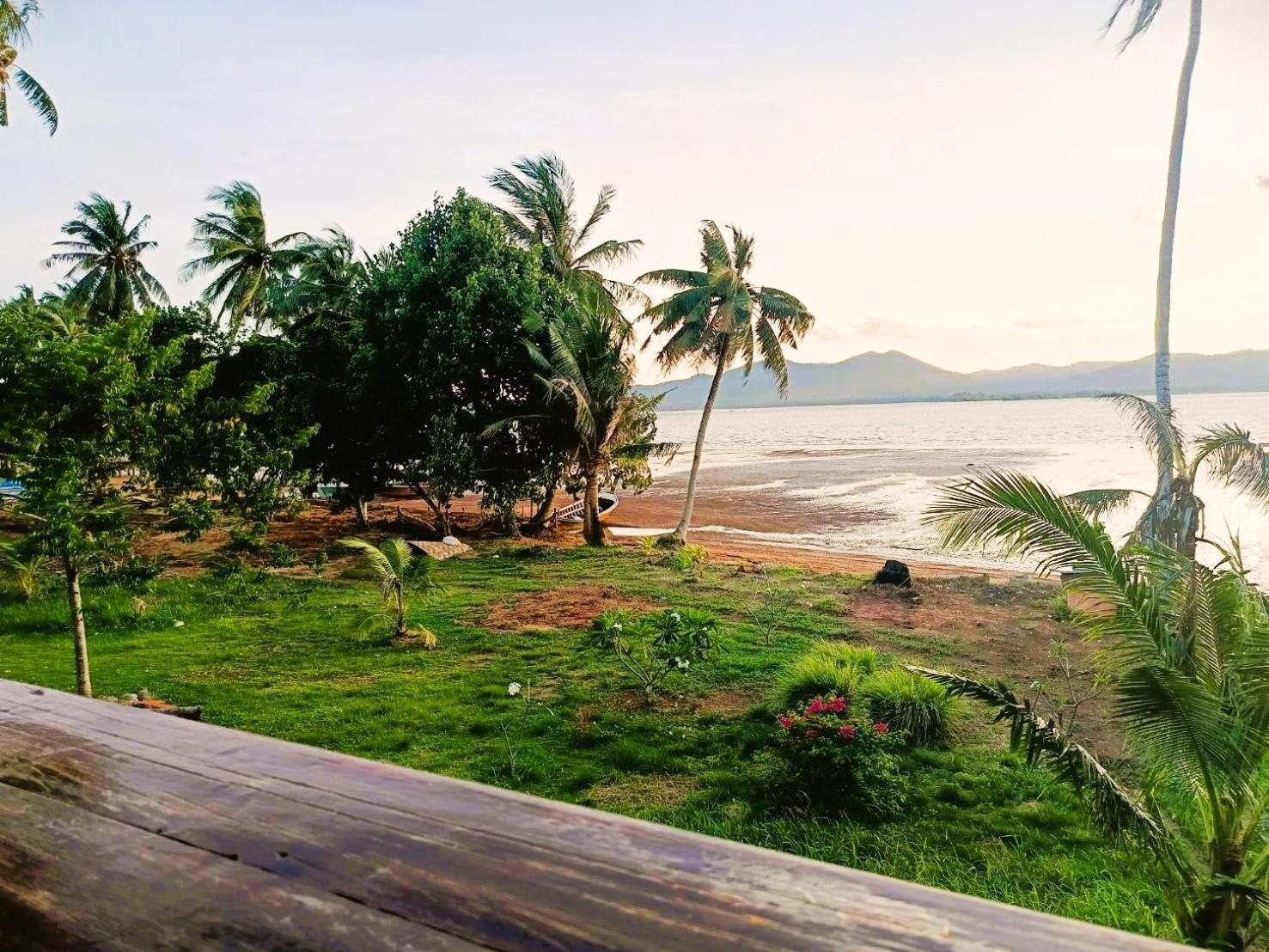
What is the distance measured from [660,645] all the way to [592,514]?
9.96 metres

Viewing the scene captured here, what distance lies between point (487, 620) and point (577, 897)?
10.9 meters

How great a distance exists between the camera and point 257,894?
78 cm

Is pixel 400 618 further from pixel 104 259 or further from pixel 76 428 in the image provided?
pixel 104 259

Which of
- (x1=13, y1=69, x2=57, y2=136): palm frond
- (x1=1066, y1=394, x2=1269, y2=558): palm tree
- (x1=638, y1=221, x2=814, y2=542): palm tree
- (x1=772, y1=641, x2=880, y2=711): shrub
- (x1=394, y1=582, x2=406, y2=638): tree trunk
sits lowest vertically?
(x1=772, y1=641, x2=880, y2=711): shrub

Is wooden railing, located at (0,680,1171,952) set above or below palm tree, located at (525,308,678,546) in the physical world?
below

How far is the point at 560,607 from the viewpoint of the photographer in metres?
12.0

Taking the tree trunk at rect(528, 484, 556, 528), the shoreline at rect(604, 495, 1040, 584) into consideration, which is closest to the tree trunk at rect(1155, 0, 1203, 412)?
the shoreline at rect(604, 495, 1040, 584)

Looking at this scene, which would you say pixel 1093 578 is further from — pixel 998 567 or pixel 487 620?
pixel 998 567

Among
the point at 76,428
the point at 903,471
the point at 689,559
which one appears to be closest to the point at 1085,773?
the point at 76,428

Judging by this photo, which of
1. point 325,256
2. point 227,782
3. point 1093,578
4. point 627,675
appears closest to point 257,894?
point 227,782

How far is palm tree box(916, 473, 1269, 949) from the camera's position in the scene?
389 centimetres

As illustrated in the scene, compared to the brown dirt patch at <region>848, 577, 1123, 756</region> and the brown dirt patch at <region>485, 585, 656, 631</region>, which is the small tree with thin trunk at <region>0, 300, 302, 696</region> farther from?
the brown dirt patch at <region>848, 577, 1123, 756</region>

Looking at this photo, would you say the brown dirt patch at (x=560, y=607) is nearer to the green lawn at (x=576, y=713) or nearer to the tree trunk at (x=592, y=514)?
the green lawn at (x=576, y=713)

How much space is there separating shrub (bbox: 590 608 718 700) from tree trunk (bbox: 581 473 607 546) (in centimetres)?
875
